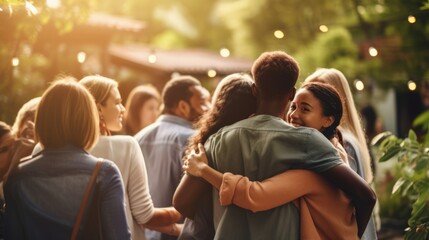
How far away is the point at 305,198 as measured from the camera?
3.71 metres

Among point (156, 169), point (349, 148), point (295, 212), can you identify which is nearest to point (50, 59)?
point (156, 169)

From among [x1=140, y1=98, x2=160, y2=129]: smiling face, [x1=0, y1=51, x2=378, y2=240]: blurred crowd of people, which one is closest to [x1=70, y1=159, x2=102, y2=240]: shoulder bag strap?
[x1=0, y1=51, x2=378, y2=240]: blurred crowd of people

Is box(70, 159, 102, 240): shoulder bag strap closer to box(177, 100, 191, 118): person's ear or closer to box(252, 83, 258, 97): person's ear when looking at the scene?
box(252, 83, 258, 97): person's ear

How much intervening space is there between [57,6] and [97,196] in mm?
4778

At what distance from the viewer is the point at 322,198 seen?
369cm

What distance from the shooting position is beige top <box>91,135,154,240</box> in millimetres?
4473

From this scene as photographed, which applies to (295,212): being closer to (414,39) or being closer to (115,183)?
(115,183)

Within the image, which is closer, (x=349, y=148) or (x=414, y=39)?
(x=349, y=148)

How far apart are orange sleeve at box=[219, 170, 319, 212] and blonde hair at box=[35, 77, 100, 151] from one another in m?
0.77

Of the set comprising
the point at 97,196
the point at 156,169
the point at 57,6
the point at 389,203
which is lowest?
the point at 389,203

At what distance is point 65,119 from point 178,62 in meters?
20.1

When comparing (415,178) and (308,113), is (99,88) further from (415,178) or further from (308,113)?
(415,178)

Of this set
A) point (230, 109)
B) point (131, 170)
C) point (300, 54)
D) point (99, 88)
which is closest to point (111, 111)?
point (99, 88)

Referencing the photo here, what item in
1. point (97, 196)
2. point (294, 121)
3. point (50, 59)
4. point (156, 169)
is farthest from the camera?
point (50, 59)
